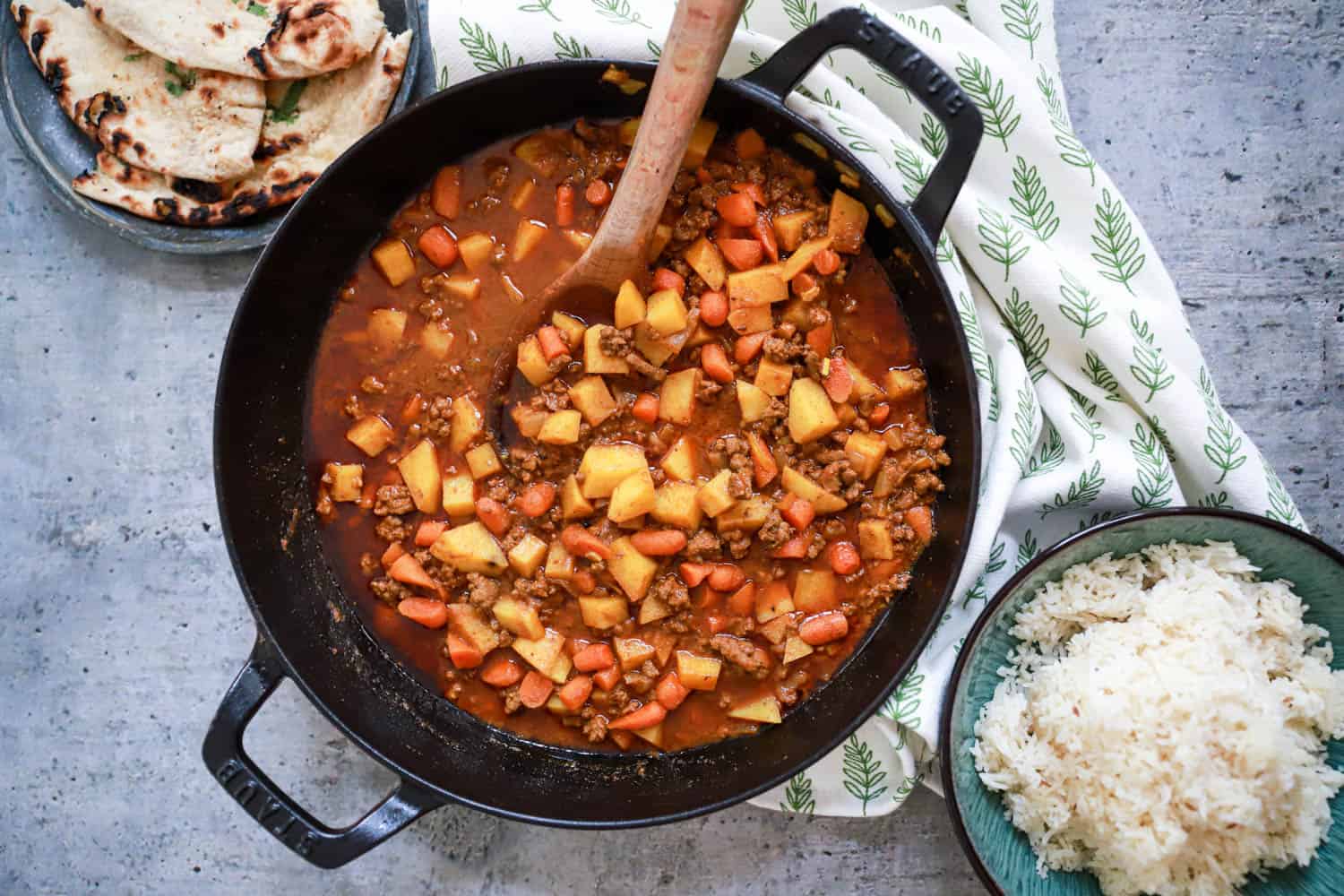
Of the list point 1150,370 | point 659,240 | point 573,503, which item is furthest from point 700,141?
point 1150,370

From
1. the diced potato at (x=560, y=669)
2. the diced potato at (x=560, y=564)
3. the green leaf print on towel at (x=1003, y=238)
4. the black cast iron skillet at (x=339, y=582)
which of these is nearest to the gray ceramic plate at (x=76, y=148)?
the black cast iron skillet at (x=339, y=582)

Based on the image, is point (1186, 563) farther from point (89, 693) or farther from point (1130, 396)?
point (89, 693)

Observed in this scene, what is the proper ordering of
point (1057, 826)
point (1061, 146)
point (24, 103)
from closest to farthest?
point (1057, 826) → point (1061, 146) → point (24, 103)

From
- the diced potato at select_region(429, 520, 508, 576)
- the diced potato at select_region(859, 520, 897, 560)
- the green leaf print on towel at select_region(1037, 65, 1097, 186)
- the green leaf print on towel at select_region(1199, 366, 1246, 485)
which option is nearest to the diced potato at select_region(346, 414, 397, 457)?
the diced potato at select_region(429, 520, 508, 576)

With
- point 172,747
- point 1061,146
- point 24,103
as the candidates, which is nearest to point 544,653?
point 172,747

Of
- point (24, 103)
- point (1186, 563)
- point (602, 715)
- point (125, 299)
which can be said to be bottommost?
point (602, 715)

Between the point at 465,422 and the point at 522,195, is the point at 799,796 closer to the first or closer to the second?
the point at 465,422

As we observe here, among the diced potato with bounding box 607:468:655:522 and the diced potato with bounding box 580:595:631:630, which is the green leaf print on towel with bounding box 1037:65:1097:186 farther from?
the diced potato with bounding box 580:595:631:630

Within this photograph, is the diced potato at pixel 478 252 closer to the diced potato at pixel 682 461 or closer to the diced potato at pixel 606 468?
the diced potato at pixel 606 468
